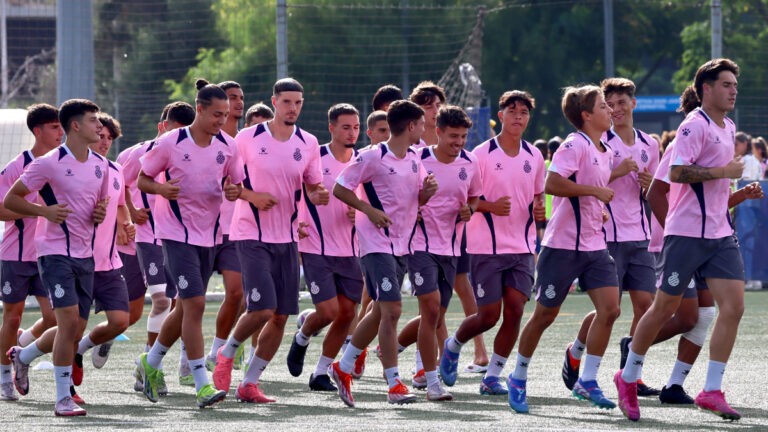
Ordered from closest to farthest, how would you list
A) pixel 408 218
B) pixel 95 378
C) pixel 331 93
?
pixel 408 218
pixel 95 378
pixel 331 93

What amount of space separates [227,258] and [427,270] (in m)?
1.79

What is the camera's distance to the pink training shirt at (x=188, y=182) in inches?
404

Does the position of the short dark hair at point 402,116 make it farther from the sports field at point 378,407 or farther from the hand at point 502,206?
the sports field at point 378,407

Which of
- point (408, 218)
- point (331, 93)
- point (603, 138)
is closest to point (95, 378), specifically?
point (408, 218)

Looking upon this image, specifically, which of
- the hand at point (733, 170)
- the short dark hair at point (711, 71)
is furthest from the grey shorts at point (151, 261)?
the hand at point (733, 170)

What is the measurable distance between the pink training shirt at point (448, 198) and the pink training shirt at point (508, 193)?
0.19 meters

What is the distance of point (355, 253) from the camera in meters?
11.3

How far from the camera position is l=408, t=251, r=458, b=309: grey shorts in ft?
34.8

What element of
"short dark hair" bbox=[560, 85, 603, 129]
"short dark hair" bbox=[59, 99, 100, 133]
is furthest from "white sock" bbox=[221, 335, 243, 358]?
"short dark hair" bbox=[560, 85, 603, 129]

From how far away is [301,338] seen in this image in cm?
1158

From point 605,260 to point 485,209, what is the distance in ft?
4.86

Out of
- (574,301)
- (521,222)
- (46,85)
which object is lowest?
(574,301)

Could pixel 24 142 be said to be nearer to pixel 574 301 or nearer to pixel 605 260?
pixel 574 301

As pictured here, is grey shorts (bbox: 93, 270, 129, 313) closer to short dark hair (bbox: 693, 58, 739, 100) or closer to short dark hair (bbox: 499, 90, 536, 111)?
short dark hair (bbox: 499, 90, 536, 111)
